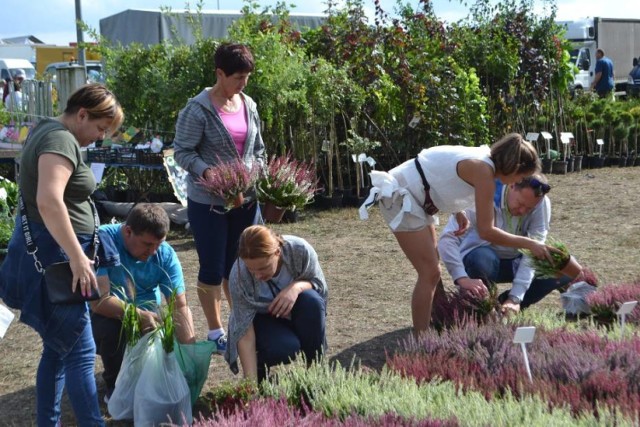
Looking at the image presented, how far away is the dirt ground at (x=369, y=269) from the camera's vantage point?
197 inches

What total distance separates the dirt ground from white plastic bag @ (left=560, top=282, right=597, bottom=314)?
47cm

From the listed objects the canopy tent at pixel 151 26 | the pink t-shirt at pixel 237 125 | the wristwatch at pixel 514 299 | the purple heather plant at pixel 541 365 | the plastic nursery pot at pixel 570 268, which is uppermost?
the canopy tent at pixel 151 26

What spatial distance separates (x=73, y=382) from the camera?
12.0 ft

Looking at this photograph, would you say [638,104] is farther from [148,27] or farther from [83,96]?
[83,96]

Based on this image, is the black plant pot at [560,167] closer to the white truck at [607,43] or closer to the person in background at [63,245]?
the person in background at [63,245]

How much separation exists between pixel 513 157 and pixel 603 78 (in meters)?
16.7

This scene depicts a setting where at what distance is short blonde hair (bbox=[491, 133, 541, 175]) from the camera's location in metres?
4.48

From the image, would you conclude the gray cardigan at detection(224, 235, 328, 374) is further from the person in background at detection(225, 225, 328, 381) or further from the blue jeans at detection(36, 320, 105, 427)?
the blue jeans at detection(36, 320, 105, 427)

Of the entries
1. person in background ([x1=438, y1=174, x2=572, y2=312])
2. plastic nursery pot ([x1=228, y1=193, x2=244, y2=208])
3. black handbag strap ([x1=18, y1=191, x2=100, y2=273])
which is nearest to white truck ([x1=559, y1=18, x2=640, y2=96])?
person in background ([x1=438, y1=174, x2=572, y2=312])

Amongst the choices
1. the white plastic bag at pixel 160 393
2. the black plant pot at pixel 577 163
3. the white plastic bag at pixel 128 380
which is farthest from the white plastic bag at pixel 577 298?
the black plant pot at pixel 577 163

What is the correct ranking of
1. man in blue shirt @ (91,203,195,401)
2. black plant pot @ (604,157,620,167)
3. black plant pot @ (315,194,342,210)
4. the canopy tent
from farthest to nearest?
the canopy tent < black plant pot @ (604,157,620,167) < black plant pot @ (315,194,342,210) < man in blue shirt @ (91,203,195,401)

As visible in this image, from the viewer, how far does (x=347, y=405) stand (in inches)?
127

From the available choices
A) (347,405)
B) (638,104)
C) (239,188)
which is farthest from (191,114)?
(638,104)

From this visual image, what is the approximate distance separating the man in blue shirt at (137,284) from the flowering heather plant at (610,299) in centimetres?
220
